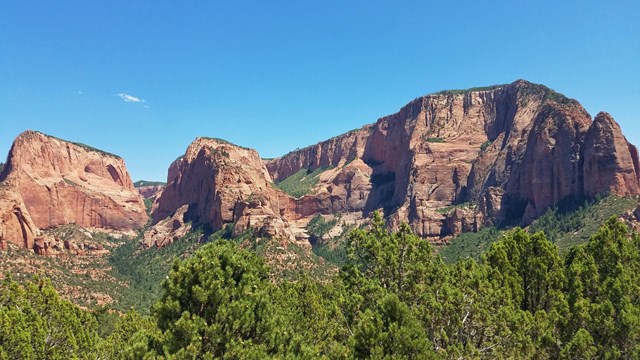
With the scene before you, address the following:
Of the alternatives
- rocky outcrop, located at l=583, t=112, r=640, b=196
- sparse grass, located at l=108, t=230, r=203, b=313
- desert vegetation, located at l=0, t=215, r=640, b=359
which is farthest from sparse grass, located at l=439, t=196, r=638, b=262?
sparse grass, located at l=108, t=230, r=203, b=313

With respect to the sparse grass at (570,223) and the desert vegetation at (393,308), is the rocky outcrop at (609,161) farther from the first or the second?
the desert vegetation at (393,308)

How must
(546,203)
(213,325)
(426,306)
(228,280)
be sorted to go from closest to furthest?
(213,325), (228,280), (426,306), (546,203)

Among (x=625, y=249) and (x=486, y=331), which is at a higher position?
(x=625, y=249)

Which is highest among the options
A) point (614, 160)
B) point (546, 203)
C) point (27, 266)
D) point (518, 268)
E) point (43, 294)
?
point (614, 160)

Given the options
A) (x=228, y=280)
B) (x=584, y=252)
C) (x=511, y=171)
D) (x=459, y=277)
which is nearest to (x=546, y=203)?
(x=511, y=171)

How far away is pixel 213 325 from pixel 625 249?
26.4 metres

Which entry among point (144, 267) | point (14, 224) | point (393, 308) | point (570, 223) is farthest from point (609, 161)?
point (14, 224)

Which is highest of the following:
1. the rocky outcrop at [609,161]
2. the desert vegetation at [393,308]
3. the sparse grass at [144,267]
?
the rocky outcrop at [609,161]

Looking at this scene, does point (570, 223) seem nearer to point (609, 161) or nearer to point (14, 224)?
point (609, 161)

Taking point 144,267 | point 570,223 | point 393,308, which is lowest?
point 144,267

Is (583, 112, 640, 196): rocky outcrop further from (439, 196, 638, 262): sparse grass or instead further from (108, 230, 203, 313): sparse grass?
(108, 230, 203, 313): sparse grass

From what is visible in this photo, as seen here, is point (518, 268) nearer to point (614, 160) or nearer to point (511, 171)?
point (614, 160)

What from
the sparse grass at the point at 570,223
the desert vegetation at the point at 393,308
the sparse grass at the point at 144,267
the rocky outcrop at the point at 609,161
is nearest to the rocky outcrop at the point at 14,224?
the sparse grass at the point at 144,267

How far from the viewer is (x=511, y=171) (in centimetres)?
18425
